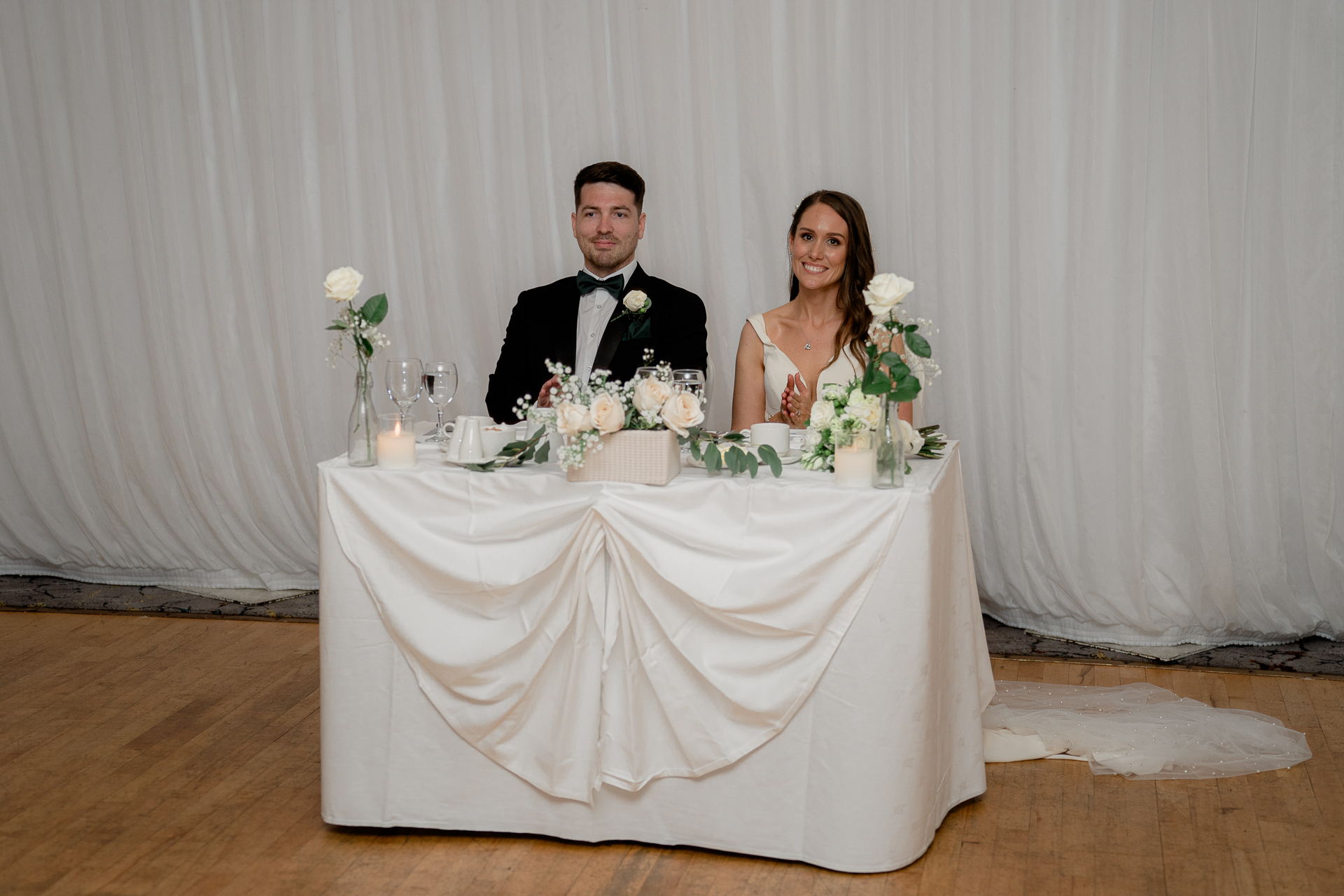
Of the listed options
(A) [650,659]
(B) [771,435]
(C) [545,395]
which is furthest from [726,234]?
(A) [650,659]

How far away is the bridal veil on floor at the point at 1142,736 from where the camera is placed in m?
2.89

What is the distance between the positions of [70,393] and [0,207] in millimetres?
809

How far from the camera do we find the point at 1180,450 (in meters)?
3.82

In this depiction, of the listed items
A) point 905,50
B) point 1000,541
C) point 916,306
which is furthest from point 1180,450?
point 905,50

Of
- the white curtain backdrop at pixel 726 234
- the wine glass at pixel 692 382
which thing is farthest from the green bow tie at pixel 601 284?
the wine glass at pixel 692 382

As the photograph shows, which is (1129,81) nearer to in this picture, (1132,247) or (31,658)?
(1132,247)

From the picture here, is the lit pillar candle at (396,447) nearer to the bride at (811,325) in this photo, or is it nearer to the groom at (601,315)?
the groom at (601,315)

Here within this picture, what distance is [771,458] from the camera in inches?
96.0

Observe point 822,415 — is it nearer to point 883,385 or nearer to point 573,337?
point 883,385

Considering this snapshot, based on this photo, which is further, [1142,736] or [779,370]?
[779,370]

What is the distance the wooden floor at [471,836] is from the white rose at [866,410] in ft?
3.10

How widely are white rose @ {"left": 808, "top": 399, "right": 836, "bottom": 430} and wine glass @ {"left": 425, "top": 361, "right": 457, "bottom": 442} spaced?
0.85 metres

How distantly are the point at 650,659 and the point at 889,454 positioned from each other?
0.66 metres

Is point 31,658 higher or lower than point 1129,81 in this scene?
lower
